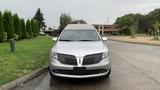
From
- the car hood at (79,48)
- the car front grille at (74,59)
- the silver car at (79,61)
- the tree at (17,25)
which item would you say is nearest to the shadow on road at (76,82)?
the silver car at (79,61)

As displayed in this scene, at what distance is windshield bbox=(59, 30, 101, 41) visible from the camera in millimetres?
9969

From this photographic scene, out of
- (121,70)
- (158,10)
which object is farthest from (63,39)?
(158,10)

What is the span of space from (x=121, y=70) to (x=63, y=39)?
2547 mm

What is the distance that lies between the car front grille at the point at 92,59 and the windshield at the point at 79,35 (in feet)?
5.51

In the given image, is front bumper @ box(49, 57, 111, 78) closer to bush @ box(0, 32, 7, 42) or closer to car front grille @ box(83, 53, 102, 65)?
car front grille @ box(83, 53, 102, 65)

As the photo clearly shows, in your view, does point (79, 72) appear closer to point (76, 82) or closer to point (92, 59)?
point (92, 59)

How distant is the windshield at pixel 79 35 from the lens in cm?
997

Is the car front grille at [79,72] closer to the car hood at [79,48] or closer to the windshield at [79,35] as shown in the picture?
the car hood at [79,48]

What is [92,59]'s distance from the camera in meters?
8.21

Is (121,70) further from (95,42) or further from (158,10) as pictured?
(158,10)

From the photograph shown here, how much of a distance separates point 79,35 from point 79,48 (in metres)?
1.74

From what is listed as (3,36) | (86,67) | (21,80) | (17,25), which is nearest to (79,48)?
(86,67)

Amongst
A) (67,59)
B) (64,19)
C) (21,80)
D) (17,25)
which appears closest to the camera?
(67,59)

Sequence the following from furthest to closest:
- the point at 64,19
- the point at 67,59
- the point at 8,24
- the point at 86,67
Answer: the point at 64,19 < the point at 8,24 < the point at 67,59 < the point at 86,67
